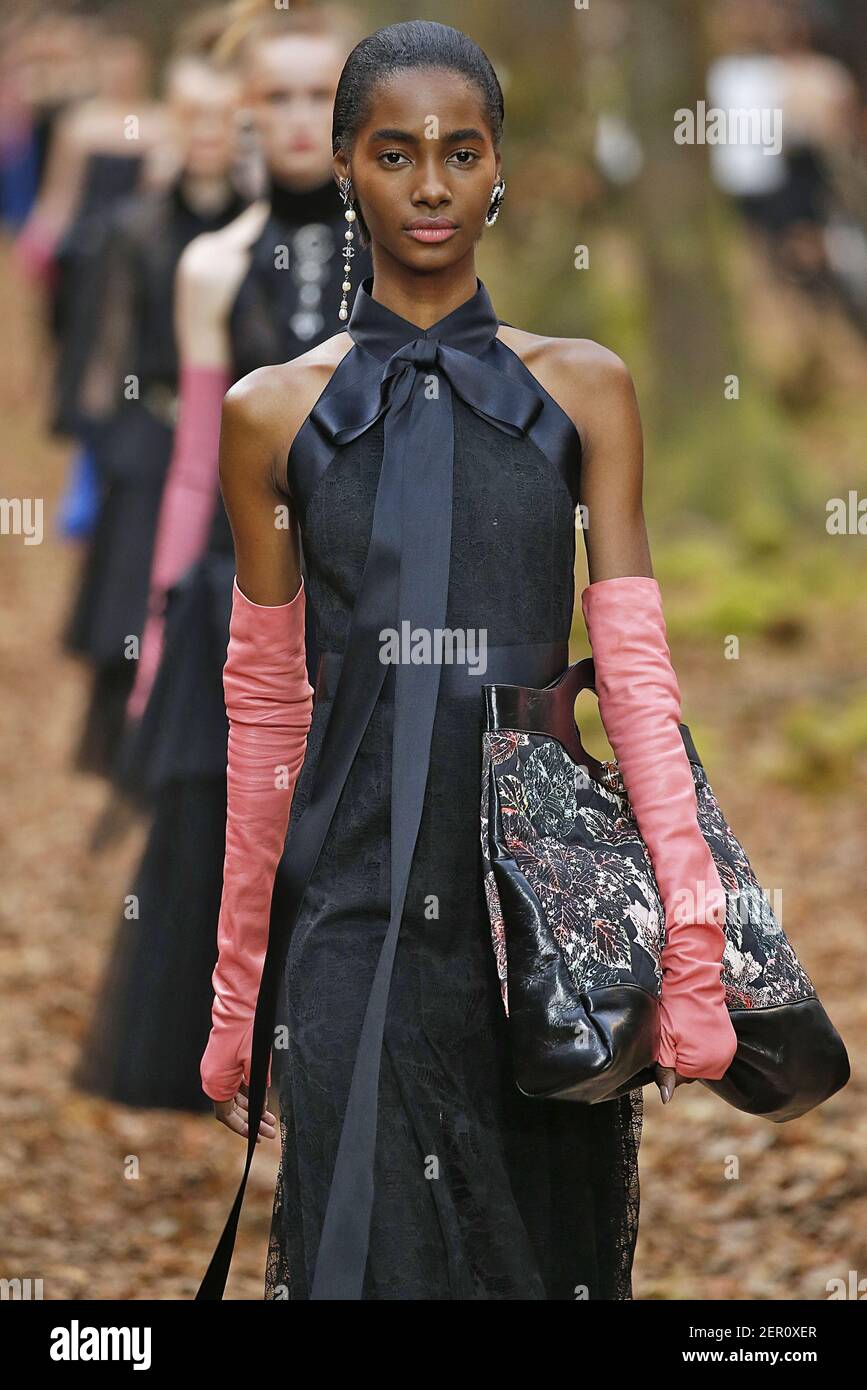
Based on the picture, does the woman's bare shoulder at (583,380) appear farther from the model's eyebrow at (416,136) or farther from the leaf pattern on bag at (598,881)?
the leaf pattern on bag at (598,881)

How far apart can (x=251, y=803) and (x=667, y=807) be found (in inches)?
26.0

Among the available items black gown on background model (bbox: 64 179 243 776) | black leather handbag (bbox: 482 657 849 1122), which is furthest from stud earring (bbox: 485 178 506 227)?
black gown on background model (bbox: 64 179 243 776)

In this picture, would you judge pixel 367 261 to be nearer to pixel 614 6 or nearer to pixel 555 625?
pixel 555 625

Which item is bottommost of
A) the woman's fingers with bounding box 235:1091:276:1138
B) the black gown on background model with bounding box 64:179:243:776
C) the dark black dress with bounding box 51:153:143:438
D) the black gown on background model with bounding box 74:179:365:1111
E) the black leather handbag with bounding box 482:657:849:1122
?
the woman's fingers with bounding box 235:1091:276:1138

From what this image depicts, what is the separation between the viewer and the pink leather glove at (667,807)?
2.81m

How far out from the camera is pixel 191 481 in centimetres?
498

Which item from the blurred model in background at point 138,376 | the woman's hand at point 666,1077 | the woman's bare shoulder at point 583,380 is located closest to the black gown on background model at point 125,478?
the blurred model in background at point 138,376

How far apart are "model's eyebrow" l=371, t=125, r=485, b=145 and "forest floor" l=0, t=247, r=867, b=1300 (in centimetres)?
263

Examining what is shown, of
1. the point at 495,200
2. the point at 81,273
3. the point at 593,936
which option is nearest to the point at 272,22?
the point at 495,200

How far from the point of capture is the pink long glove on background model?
16.2ft

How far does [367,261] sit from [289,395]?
64.6 inches

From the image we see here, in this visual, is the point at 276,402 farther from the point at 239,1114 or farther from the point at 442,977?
the point at 239,1114

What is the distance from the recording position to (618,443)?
304 centimetres

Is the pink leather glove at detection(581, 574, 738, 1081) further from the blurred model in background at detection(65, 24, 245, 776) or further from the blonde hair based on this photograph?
the blurred model in background at detection(65, 24, 245, 776)
